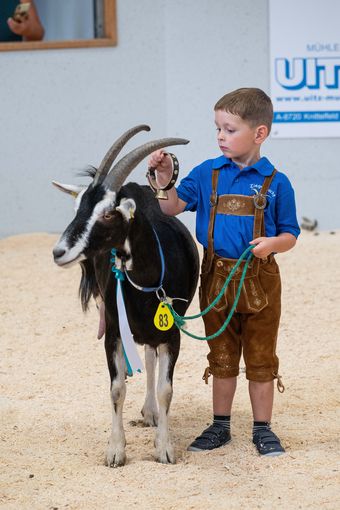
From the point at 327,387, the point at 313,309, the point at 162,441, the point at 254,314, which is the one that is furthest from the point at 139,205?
the point at 313,309

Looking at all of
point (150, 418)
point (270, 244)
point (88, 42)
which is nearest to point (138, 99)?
point (88, 42)

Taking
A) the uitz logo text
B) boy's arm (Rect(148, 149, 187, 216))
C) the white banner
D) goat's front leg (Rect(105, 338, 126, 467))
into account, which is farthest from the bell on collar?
the uitz logo text

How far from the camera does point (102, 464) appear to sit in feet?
14.1

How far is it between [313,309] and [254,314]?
2.94 m

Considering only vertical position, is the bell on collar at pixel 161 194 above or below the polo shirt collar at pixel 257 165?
below

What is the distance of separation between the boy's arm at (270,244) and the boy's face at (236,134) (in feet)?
1.39

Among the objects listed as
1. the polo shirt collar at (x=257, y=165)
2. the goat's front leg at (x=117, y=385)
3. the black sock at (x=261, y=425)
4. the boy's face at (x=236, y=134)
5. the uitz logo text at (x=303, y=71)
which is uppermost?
the uitz logo text at (x=303, y=71)

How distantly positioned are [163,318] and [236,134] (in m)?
0.89

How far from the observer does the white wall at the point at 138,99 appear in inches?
383

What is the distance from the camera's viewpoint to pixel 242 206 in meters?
4.19

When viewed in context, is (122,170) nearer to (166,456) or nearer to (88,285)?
(88,285)

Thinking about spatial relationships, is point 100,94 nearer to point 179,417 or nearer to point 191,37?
point 191,37

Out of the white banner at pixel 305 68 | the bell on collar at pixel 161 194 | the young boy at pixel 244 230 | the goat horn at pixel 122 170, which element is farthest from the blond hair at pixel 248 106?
the white banner at pixel 305 68

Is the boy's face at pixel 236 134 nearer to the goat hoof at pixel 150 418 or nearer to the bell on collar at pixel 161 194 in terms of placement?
the bell on collar at pixel 161 194
